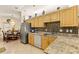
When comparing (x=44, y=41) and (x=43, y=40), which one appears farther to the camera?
(x=43, y=40)

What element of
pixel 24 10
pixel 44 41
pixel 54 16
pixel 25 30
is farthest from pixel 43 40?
pixel 24 10

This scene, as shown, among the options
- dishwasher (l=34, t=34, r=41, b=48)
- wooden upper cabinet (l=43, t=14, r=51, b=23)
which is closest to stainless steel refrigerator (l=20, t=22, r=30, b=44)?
dishwasher (l=34, t=34, r=41, b=48)

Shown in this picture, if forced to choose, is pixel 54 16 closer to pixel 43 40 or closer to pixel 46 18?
pixel 46 18

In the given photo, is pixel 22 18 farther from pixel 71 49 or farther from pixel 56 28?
pixel 71 49

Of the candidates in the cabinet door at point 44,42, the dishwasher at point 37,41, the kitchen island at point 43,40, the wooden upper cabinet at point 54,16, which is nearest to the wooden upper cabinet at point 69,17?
the wooden upper cabinet at point 54,16

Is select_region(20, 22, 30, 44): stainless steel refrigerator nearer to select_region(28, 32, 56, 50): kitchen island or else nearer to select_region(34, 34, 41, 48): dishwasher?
select_region(28, 32, 56, 50): kitchen island

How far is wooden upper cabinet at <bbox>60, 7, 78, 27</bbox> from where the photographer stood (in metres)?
3.82

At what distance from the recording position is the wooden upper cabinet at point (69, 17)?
12.5 ft

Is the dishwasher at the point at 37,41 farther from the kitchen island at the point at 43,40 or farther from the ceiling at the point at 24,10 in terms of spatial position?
the ceiling at the point at 24,10

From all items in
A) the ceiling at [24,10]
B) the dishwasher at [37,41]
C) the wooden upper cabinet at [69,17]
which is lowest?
the dishwasher at [37,41]

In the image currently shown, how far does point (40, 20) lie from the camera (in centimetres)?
631

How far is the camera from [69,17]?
4.04m

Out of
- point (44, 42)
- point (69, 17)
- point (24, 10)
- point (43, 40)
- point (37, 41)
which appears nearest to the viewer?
point (69, 17)
